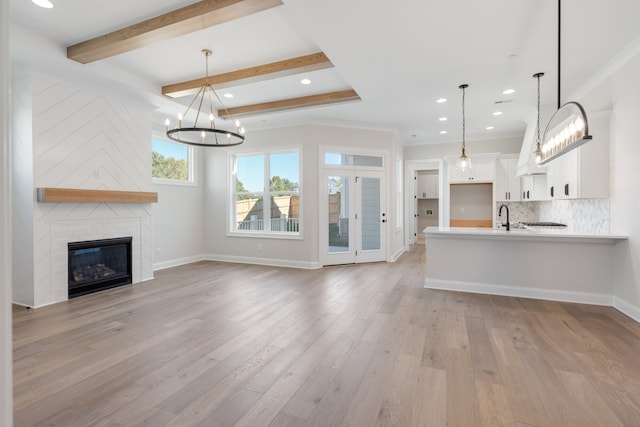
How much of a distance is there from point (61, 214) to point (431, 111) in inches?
229

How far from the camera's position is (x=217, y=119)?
611 cm

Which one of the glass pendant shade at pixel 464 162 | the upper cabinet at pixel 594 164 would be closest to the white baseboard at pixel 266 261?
the glass pendant shade at pixel 464 162

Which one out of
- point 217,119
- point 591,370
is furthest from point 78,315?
point 591,370

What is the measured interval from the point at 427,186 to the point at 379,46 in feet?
25.3

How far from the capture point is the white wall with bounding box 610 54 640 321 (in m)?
3.38

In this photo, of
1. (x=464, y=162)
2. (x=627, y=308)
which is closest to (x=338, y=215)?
(x=464, y=162)

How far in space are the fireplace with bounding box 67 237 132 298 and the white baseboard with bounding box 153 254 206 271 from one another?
107cm

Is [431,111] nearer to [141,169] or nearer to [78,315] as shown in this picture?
[141,169]

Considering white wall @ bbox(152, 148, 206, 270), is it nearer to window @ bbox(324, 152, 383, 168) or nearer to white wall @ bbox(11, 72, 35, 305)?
white wall @ bbox(11, 72, 35, 305)

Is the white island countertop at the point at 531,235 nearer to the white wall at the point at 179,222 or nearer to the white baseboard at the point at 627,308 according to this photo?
the white baseboard at the point at 627,308

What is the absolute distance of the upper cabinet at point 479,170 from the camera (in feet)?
23.8

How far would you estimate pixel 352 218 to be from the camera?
255 inches

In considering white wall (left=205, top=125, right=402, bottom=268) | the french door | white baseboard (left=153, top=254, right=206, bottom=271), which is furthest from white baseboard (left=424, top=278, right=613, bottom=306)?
white baseboard (left=153, top=254, right=206, bottom=271)

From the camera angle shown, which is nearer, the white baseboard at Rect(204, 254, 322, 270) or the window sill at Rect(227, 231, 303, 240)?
the white baseboard at Rect(204, 254, 322, 270)
